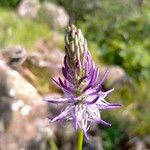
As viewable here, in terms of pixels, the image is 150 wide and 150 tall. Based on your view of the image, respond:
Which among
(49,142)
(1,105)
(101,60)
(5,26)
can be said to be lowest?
(49,142)

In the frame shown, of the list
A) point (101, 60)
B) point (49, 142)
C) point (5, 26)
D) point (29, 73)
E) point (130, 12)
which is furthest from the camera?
point (130, 12)

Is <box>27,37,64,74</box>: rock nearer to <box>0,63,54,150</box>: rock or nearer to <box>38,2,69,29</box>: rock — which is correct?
<box>0,63,54,150</box>: rock

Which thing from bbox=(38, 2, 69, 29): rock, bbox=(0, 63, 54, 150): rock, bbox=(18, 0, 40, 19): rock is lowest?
bbox=(0, 63, 54, 150): rock

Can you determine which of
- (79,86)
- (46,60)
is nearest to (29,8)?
(46,60)

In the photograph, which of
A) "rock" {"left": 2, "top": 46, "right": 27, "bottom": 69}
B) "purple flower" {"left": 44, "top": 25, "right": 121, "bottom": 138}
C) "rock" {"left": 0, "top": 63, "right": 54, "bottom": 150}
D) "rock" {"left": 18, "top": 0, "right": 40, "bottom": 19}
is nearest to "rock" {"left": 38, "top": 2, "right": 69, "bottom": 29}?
"rock" {"left": 18, "top": 0, "right": 40, "bottom": 19}

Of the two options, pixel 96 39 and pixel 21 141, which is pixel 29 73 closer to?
pixel 21 141

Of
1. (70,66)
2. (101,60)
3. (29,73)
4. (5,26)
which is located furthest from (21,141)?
(5,26)
